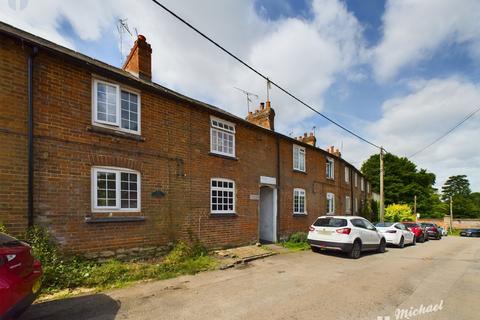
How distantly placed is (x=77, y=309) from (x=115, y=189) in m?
3.47

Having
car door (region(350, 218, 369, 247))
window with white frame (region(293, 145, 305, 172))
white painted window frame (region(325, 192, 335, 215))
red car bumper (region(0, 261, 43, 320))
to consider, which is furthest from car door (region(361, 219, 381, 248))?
red car bumper (region(0, 261, 43, 320))

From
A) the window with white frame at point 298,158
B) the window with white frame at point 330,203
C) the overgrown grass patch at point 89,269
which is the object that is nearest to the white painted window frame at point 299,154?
the window with white frame at point 298,158

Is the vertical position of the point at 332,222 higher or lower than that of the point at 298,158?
lower

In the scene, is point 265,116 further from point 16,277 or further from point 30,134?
point 16,277

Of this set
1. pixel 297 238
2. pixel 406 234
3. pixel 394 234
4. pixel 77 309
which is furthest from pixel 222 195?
pixel 406 234

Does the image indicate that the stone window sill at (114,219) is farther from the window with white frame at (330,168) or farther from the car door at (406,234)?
the window with white frame at (330,168)

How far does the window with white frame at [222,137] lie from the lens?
1128 centimetres

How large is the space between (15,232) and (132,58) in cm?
694

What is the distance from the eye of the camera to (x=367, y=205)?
30312mm

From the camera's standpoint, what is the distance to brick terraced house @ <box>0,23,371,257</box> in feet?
21.2

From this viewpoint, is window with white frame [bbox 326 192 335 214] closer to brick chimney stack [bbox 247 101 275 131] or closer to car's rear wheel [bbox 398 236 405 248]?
car's rear wheel [bbox 398 236 405 248]

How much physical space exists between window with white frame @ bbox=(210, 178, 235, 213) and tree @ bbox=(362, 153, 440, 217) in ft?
140

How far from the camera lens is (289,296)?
6027 mm

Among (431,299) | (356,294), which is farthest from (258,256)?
(431,299)
